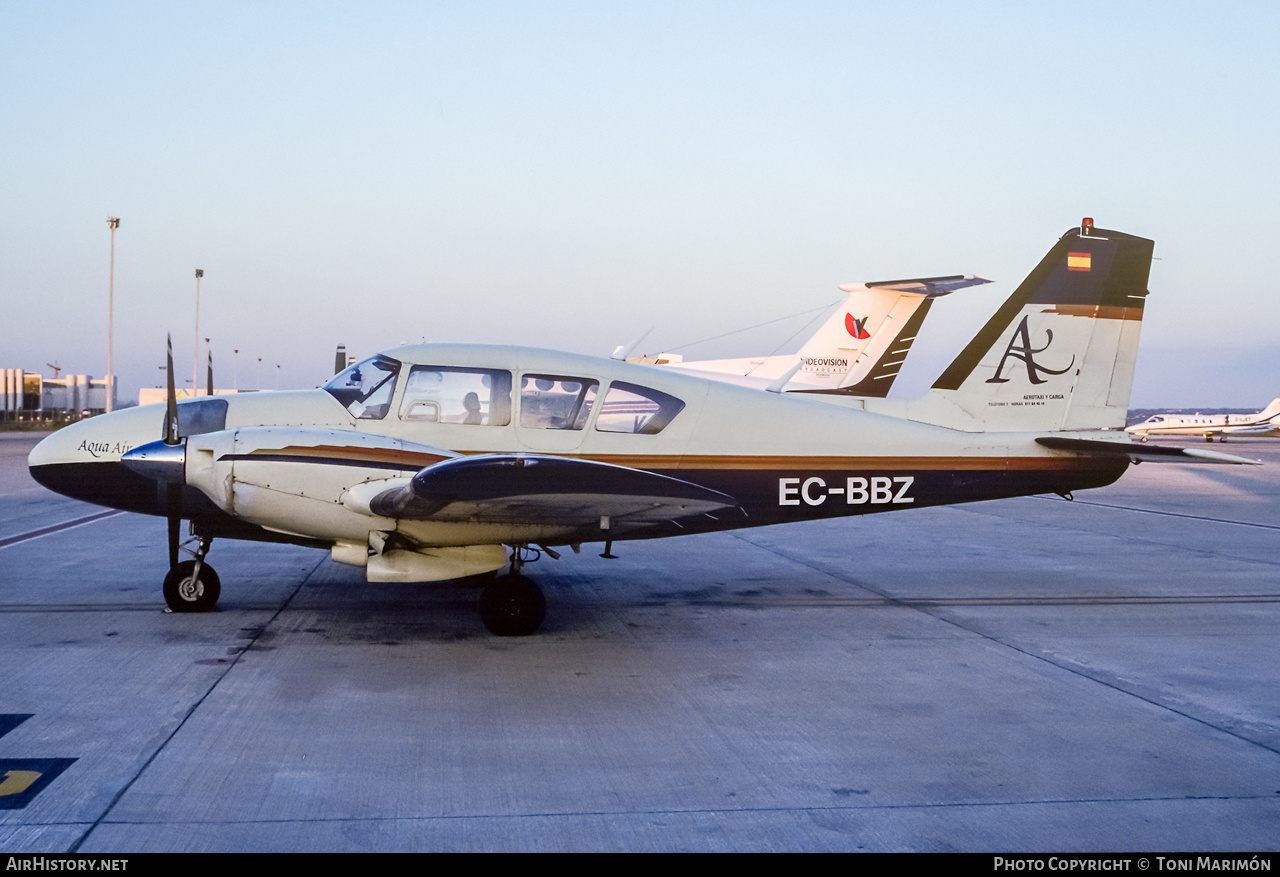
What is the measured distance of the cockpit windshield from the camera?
321 inches

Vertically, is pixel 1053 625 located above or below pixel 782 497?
below

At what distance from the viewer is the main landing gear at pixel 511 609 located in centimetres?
768

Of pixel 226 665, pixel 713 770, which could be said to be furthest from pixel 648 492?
pixel 226 665

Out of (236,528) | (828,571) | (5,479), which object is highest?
(236,528)

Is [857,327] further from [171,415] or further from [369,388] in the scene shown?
[171,415]

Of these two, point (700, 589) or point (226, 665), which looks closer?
point (226, 665)

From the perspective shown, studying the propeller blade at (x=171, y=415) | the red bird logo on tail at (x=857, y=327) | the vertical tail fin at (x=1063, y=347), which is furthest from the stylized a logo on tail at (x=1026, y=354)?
the red bird logo on tail at (x=857, y=327)

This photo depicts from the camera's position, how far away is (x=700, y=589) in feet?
32.4

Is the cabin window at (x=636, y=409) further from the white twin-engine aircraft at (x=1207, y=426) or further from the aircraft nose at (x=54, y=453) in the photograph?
the white twin-engine aircraft at (x=1207, y=426)

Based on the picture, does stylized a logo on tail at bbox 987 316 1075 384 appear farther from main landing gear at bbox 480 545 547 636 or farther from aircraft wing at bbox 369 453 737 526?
main landing gear at bbox 480 545 547 636

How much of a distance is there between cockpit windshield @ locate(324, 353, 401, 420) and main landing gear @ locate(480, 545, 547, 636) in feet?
5.94

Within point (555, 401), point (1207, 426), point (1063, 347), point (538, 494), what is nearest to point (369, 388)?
point (555, 401)
